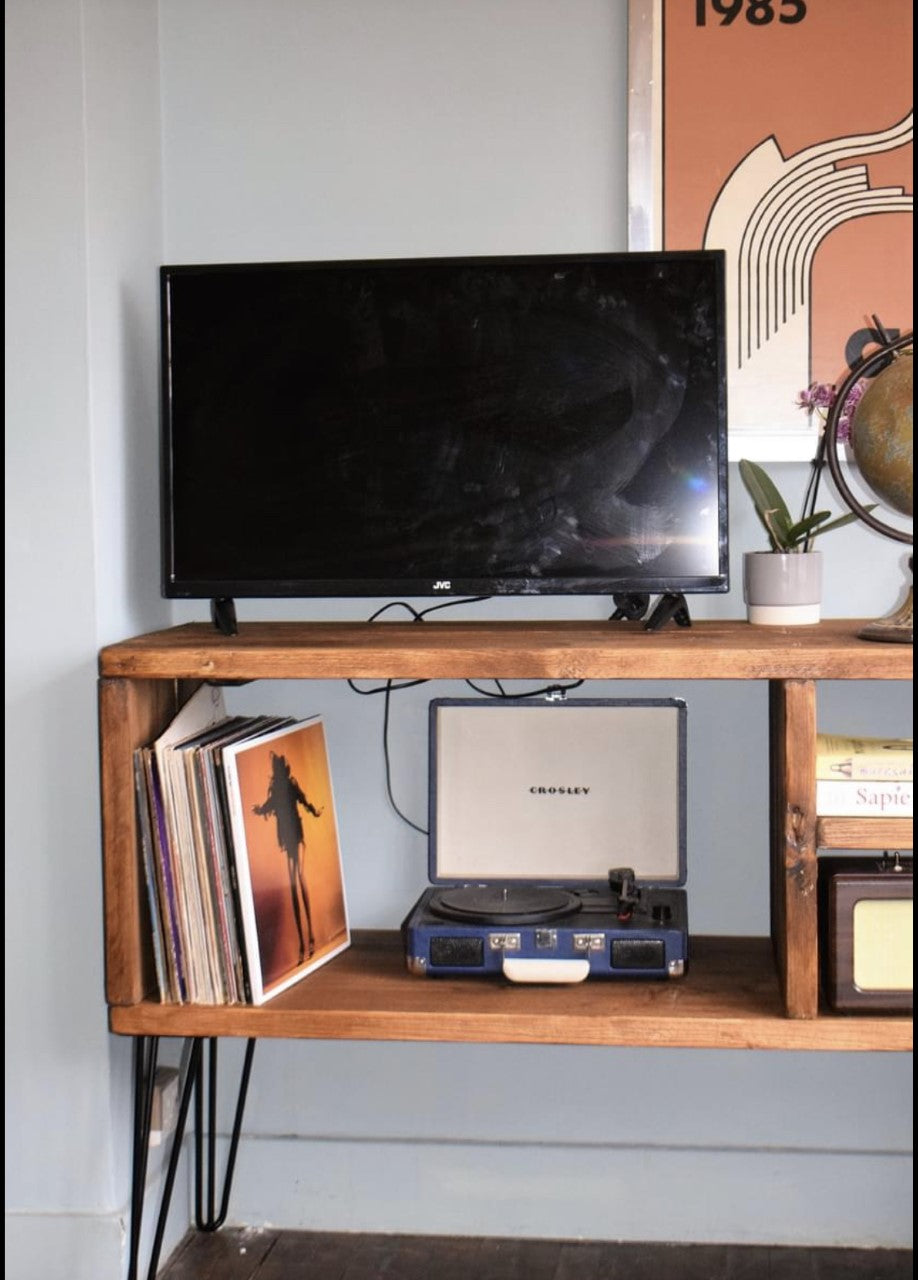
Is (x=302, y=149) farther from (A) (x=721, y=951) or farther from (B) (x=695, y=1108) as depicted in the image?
(B) (x=695, y=1108)

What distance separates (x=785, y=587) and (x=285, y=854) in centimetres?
75

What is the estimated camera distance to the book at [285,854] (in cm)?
168

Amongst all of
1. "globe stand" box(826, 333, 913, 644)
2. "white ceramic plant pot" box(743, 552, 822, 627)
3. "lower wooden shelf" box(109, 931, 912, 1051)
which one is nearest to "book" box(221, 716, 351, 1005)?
"lower wooden shelf" box(109, 931, 912, 1051)

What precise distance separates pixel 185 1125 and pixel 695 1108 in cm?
78

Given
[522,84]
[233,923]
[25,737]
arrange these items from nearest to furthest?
[233,923], [25,737], [522,84]

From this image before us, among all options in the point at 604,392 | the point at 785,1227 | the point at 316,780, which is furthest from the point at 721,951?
the point at 604,392

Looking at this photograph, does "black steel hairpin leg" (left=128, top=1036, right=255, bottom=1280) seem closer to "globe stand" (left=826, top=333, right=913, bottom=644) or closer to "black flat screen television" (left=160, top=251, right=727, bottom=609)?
"black flat screen television" (left=160, top=251, right=727, bottom=609)

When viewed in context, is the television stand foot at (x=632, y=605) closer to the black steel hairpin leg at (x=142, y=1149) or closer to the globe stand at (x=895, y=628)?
the globe stand at (x=895, y=628)

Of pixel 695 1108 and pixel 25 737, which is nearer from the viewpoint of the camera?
pixel 25 737

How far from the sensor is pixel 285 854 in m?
1.79

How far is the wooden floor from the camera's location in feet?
6.39

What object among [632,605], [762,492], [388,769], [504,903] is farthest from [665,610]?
[388,769]

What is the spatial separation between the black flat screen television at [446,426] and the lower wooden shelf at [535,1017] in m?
0.51

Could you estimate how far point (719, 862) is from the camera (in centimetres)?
206
